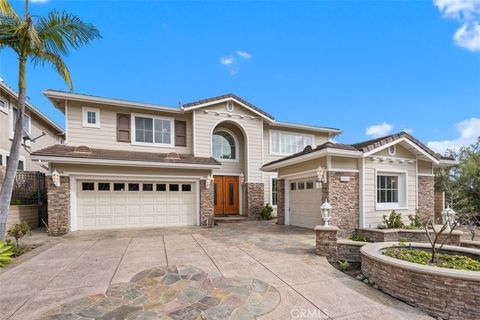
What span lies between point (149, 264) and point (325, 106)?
16.1 m

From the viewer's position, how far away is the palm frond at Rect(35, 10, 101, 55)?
7.04 m

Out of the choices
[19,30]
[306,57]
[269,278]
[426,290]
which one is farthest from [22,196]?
[306,57]

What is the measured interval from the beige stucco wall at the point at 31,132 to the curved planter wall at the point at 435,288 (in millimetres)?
14420

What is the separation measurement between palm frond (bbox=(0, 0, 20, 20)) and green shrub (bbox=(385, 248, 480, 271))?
420 inches

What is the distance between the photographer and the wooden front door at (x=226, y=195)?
1378 cm

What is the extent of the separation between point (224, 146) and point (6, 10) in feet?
33.4

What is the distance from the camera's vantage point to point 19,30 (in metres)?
6.55

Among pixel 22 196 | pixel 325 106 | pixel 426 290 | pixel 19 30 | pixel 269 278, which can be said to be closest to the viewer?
pixel 426 290

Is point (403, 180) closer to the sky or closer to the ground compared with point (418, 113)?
closer to the ground

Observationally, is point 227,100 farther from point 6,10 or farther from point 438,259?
point 438,259

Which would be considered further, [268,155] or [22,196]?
[268,155]

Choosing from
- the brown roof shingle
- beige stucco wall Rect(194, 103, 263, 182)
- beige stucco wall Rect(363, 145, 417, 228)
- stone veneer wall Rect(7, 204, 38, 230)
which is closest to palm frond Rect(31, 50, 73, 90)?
the brown roof shingle

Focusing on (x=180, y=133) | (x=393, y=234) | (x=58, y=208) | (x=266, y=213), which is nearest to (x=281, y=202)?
(x=266, y=213)

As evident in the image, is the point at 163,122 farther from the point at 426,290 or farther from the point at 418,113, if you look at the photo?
the point at 418,113
